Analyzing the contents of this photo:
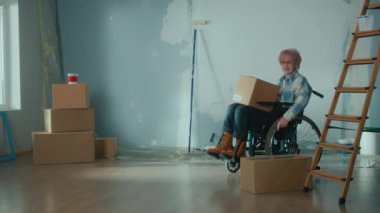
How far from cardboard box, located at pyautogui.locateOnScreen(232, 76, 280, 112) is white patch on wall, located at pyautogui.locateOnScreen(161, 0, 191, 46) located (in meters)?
1.50

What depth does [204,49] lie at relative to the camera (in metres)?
5.23

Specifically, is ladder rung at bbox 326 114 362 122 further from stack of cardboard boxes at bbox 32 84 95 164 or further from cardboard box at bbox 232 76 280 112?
stack of cardboard boxes at bbox 32 84 95 164

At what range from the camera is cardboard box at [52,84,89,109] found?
4.63 meters

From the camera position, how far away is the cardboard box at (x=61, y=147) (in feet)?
14.9

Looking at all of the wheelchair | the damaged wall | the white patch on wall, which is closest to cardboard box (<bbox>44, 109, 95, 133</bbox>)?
the damaged wall

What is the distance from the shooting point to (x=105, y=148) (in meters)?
4.99

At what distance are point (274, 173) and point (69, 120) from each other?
Result: 2.24 metres

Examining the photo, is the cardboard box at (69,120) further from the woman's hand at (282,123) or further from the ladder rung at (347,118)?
the ladder rung at (347,118)

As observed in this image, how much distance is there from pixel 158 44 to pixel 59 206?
283 cm

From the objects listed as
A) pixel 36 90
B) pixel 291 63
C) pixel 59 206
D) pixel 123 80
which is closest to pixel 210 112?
pixel 123 80

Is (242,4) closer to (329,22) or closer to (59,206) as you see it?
(329,22)

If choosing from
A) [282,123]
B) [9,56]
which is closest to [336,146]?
[282,123]

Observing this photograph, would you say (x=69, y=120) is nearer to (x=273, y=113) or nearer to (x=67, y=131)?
(x=67, y=131)

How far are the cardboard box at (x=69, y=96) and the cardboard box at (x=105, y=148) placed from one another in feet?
1.65
